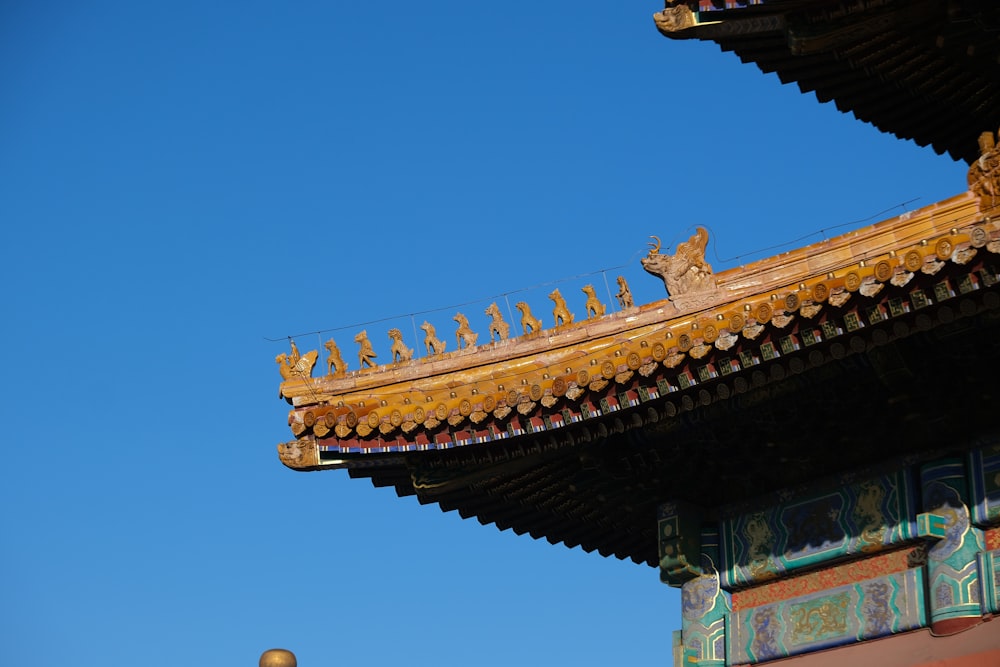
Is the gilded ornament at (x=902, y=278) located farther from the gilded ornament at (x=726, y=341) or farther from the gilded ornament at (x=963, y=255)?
the gilded ornament at (x=726, y=341)

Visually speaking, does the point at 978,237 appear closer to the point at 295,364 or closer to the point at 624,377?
the point at 624,377

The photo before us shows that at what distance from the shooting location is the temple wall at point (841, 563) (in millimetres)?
11867

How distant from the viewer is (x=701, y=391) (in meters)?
12.2

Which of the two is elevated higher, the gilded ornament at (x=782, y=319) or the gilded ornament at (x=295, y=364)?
the gilded ornament at (x=295, y=364)

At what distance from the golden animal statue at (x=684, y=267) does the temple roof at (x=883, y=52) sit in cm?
187

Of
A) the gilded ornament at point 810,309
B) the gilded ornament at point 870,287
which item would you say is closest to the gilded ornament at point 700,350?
the gilded ornament at point 810,309

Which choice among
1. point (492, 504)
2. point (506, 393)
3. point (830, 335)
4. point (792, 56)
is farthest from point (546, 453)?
point (792, 56)

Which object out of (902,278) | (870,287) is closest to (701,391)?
(870,287)

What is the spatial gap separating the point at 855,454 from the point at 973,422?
1090 millimetres

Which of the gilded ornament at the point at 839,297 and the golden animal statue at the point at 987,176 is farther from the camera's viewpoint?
the golden animal statue at the point at 987,176

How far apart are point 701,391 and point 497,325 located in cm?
270

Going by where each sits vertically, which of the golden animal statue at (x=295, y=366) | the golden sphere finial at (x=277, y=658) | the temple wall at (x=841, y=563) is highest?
the golden animal statue at (x=295, y=366)

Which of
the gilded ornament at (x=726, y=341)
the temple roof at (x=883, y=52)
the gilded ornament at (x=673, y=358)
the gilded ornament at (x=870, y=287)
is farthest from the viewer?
the temple roof at (x=883, y=52)

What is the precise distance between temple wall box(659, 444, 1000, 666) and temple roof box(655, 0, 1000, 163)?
383cm
